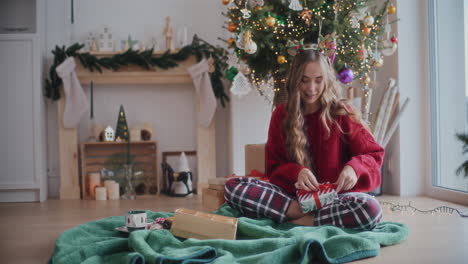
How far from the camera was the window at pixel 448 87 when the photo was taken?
108 inches

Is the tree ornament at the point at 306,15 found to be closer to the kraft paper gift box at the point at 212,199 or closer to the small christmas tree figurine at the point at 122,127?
the kraft paper gift box at the point at 212,199

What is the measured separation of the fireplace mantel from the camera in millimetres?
3605

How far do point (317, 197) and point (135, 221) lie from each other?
0.70m

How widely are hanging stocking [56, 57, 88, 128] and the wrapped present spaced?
226 cm

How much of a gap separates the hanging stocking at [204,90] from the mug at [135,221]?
1951mm

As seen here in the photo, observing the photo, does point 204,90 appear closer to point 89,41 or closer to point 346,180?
point 89,41

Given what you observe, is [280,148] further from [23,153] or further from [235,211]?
[23,153]

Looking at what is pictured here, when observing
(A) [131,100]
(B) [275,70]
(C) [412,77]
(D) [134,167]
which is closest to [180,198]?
(D) [134,167]

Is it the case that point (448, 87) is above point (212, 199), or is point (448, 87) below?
above

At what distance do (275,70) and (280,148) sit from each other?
3.03ft

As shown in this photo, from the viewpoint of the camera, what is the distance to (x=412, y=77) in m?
3.12

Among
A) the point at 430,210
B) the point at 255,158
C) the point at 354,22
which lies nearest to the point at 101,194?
the point at 255,158

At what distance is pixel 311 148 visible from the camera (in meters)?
2.01

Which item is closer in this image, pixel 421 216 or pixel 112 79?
pixel 421 216
